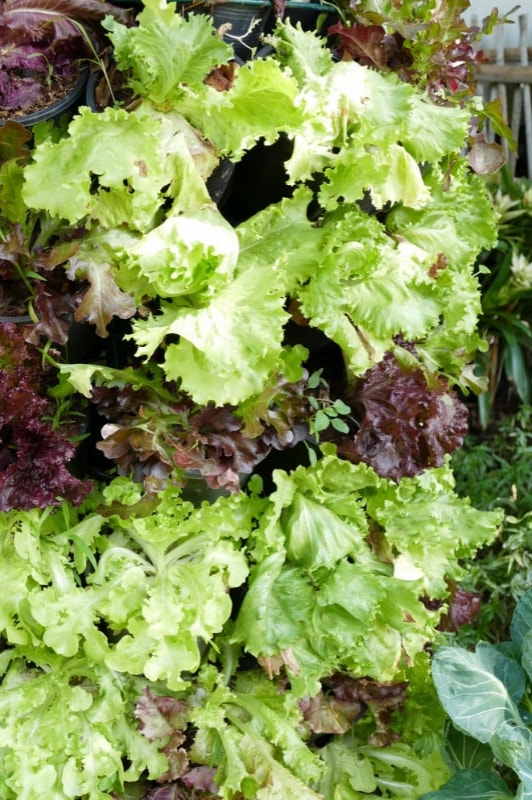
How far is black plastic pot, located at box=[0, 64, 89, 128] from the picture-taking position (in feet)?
3.81

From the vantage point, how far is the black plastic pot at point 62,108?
1.16m

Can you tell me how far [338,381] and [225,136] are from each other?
52cm

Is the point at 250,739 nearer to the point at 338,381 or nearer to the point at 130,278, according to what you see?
the point at 338,381

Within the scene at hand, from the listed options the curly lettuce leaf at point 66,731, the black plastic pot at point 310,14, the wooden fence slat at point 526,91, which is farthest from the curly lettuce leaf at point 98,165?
the wooden fence slat at point 526,91

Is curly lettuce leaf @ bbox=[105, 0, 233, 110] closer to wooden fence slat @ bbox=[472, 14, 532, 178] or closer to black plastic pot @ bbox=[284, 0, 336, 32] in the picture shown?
black plastic pot @ bbox=[284, 0, 336, 32]

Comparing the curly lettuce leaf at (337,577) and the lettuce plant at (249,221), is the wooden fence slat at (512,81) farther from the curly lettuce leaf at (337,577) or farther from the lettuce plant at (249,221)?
the curly lettuce leaf at (337,577)

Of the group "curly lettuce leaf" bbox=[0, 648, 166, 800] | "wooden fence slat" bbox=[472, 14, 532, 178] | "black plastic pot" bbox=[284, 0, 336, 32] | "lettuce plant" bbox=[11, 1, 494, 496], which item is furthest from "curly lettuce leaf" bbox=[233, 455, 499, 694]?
"wooden fence slat" bbox=[472, 14, 532, 178]

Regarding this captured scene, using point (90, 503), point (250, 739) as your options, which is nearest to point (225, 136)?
point (90, 503)

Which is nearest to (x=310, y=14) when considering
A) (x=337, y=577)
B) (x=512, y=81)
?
(x=337, y=577)

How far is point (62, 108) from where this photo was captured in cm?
119

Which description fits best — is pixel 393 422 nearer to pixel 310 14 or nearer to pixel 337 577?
pixel 337 577

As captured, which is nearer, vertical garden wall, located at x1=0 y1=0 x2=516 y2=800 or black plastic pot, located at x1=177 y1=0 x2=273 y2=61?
vertical garden wall, located at x1=0 y1=0 x2=516 y2=800

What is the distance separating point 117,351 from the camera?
1.42 metres

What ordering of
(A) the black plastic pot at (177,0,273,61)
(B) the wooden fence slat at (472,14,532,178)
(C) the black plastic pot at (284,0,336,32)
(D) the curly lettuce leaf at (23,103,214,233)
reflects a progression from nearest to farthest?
(D) the curly lettuce leaf at (23,103,214,233)
(A) the black plastic pot at (177,0,273,61)
(C) the black plastic pot at (284,0,336,32)
(B) the wooden fence slat at (472,14,532,178)
